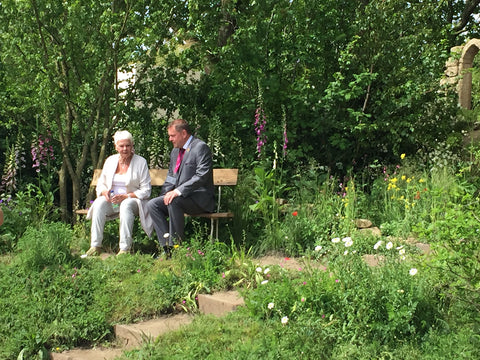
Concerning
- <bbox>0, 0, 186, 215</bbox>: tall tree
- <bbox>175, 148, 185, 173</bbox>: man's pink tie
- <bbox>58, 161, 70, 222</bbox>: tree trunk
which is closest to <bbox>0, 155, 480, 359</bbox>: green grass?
<bbox>175, 148, 185, 173</bbox>: man's pink tie

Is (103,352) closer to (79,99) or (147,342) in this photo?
(147,342)

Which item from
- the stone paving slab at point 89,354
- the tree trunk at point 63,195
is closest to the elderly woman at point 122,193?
the tree trunk at point 63,195

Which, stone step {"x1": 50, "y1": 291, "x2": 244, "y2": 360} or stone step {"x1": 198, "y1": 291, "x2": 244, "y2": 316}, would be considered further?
stone step {"x1": 198, "y1": 291, "x2": 244, "y2": 316}

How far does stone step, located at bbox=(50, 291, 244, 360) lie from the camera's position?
3986 millimetres

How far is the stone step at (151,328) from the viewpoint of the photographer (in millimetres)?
3986

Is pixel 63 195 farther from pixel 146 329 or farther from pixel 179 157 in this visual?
pixel 146 329

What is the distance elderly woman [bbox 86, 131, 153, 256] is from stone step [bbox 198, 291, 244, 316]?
5.71ft

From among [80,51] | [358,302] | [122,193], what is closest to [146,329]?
[358,302]

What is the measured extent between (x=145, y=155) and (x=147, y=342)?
4235 millimetres

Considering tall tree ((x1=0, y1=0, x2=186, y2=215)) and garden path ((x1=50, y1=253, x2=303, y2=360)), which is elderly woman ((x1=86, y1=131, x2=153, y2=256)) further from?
garden path ((x1=50, y1=253, x2=303, y2=360))

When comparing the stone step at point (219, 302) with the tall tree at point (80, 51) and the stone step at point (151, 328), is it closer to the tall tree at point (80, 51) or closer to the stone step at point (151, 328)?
the stone step at point (151, 328)

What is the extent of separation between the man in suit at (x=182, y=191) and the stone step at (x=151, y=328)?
131cm

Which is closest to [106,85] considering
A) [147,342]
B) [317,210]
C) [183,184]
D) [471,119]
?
[183,184]

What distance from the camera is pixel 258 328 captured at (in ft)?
12.1
